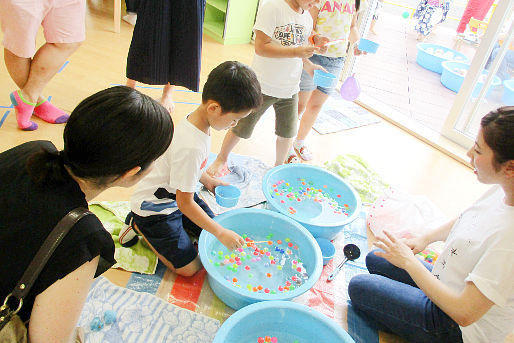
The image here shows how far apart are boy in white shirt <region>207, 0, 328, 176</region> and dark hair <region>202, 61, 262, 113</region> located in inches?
17.9

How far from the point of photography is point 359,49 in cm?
210

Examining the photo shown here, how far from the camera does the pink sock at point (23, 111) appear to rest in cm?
187

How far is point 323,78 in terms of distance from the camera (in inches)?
73.9

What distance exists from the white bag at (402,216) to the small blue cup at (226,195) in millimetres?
723

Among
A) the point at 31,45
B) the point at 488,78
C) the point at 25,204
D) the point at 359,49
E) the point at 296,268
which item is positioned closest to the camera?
the point at 25,204

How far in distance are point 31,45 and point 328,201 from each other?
155 centimetres

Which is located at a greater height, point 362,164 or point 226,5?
point 226,5

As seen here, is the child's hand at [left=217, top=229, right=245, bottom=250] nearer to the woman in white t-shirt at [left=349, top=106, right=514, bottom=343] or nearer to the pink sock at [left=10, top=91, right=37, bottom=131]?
the woman in white t-shirt at [left=349, top=106, right=514, bottom=343]

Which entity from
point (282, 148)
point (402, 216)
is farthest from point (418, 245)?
point (282, 148)

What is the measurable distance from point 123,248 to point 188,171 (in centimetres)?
46

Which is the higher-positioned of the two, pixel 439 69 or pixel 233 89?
pixel 233 89

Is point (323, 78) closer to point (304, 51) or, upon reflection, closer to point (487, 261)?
point (304, 51)

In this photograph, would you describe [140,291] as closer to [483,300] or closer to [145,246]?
[145,246]

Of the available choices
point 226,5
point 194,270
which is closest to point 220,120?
point 194,270
